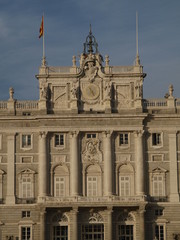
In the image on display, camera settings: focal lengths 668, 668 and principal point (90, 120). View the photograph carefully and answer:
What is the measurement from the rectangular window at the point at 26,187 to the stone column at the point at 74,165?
179 inches

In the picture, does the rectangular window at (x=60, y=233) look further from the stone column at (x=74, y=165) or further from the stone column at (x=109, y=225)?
the stone column at (x=109, y=225)

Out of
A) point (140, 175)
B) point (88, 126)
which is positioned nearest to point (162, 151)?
point (140, 175)

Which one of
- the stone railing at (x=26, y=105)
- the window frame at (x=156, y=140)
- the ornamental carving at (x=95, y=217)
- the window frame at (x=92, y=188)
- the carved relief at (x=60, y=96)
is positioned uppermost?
the carved relief at (x=60, y=96)

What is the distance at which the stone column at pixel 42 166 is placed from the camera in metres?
70.1

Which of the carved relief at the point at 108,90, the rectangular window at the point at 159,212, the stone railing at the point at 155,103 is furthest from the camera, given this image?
the stone railing at the point at 155,103

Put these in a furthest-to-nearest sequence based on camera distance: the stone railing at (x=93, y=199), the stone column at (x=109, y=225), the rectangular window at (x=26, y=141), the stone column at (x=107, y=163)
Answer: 1. the rectangular window at (x=26, y=141)
2. the stone column at (x=107, y=163)
3. the stone railing at (x=93, y=199)
4. the stone column at (x=109, y=225)

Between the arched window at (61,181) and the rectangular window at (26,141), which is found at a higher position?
the rectangular window at (26,141)

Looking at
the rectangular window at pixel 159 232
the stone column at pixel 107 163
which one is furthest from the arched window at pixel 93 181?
the rectangular window at pixel 159 232

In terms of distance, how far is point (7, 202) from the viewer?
2778 inches

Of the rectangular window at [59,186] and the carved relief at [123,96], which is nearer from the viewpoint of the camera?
the rectangular window at [59,186]

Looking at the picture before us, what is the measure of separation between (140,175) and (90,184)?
17.7ft

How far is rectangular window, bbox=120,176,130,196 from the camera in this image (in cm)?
7096

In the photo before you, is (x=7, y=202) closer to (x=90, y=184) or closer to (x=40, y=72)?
(x=90, y=184)

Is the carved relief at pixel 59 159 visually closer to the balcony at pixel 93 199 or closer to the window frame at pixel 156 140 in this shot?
the balcony at pixel 93 199
